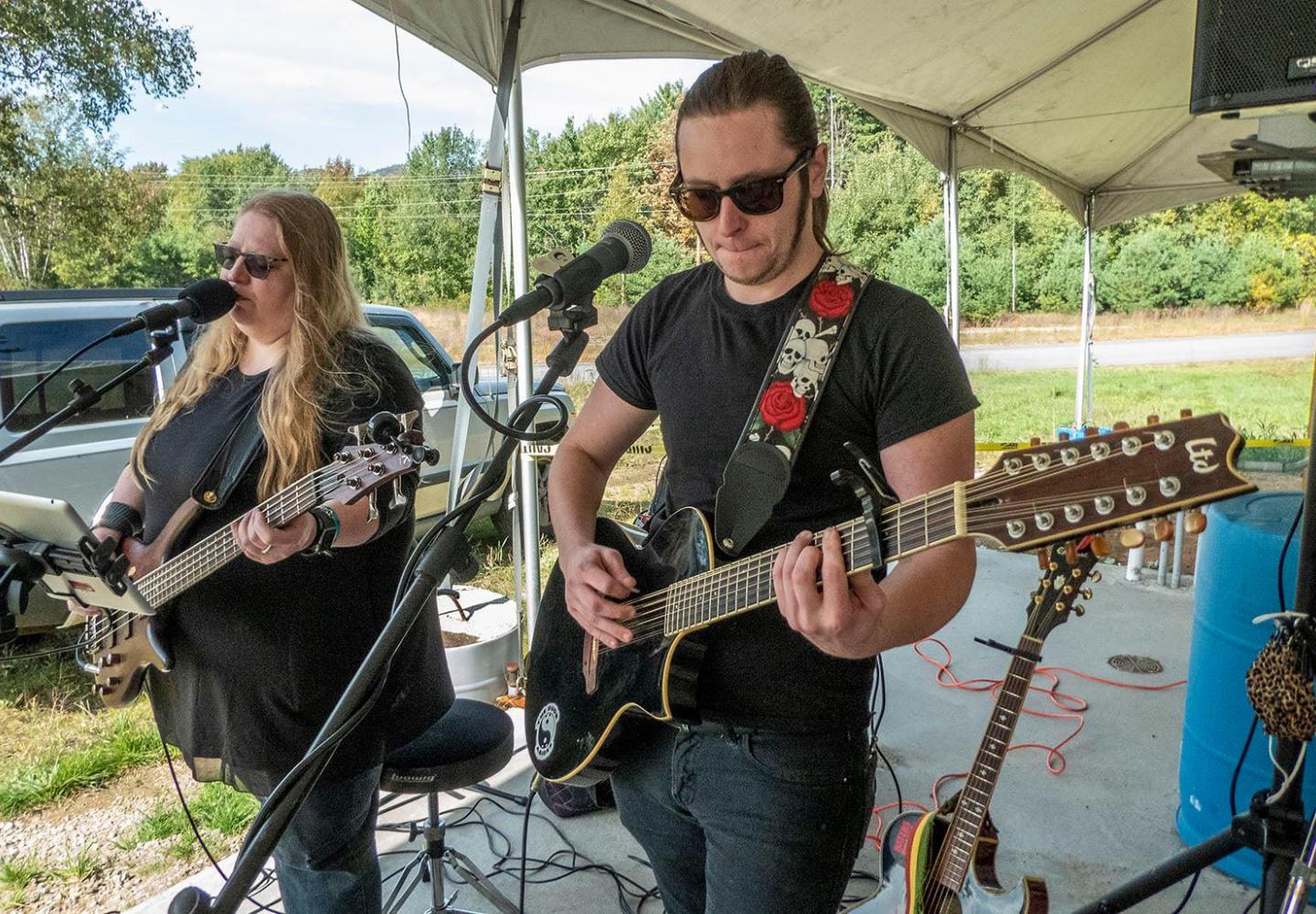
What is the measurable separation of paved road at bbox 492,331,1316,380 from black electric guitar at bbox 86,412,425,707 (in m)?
14.3

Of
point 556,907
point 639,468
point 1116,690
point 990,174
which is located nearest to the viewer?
point 556,907

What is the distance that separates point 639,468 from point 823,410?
7498 millimetres

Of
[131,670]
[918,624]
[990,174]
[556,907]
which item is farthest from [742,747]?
Result: [990,174]

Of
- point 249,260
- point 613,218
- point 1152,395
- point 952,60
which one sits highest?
point 952,60

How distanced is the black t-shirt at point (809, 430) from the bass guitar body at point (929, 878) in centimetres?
108

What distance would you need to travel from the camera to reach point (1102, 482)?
109 cm

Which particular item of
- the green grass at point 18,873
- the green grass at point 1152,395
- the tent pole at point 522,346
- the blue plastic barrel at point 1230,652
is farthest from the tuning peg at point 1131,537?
the green grass at point 1152,395

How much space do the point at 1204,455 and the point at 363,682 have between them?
1.05 m

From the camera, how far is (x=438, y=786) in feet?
7.24

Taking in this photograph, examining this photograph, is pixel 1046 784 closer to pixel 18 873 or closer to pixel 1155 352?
pixel 18 873

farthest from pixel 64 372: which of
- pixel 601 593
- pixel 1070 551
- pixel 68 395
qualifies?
pixel 1070 551

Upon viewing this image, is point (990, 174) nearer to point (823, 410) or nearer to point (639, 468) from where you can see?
point (639, 468)

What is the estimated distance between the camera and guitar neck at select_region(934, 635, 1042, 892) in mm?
2264

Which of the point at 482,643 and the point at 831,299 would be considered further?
the point at 482,643
